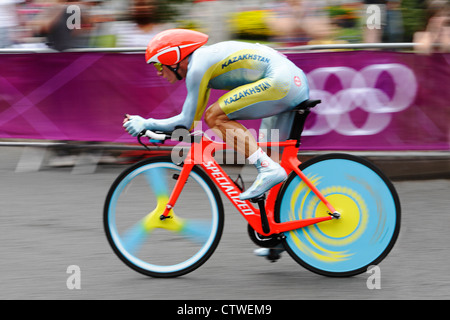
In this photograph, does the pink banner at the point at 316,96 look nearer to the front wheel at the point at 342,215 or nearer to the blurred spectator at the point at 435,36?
the blurred spectator at the point at 435,36

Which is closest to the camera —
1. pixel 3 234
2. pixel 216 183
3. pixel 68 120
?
pixel 216 183

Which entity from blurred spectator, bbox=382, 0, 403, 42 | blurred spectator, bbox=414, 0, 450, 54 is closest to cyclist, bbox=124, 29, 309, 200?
blurred spectator, bbox=414, 0, 450, 54

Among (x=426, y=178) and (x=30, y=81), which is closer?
(x=426, y=178)

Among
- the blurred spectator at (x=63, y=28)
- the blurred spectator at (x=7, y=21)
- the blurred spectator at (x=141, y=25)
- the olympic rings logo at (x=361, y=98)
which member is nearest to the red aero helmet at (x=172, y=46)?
the olympic rings logo at (x=361, y=98)

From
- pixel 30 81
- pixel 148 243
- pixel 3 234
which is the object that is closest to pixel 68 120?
pixel 30 81

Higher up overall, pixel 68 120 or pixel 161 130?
pixel 161 130

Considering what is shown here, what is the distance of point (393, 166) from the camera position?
847 centimetres

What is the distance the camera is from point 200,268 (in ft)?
18.3

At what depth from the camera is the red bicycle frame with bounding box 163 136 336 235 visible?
17.0 feet

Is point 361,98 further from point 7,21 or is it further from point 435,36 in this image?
point 7,21

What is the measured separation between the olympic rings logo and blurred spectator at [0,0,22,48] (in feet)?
12.1

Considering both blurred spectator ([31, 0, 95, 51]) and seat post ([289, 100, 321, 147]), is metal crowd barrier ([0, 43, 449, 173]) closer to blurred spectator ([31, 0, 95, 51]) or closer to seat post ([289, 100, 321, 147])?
blurred spectator ([31, 0, 95, 51])
